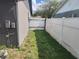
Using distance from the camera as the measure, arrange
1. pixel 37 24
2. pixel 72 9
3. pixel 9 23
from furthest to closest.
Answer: pixel 37 24, pixel 72 9, pixel 9 23

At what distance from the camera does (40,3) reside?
29.2m

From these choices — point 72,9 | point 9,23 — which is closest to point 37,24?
point 72,9

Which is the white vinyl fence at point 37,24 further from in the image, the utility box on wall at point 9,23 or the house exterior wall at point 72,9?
the utility box on wall at point 9,23

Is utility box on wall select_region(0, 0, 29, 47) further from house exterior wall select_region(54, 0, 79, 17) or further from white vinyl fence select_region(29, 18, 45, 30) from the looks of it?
white vinyl fence select_region(29, 18, 45, 30)

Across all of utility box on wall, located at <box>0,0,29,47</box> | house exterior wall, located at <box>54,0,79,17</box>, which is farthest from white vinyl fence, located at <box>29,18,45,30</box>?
utility box on wall, located at <box>0,0,29,47</box>

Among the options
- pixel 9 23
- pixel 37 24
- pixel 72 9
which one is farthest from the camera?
pixel 37 24

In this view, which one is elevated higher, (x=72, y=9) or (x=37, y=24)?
(x=72, y=9)

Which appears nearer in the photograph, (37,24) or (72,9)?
(72,9)

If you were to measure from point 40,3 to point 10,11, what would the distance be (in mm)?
23155

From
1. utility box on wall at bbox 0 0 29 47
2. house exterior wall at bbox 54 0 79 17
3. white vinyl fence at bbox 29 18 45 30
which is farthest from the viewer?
white vinyl fence at bbox 29 18 45 30

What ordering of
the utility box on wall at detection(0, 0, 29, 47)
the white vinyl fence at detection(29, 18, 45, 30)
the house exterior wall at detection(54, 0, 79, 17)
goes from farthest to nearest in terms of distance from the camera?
the white vinyl fence at detection(29, 18, 45, 30) → the house exterior wall at detection(54, 0, 79, 17) → the utility box on wall at detection(0, 0, 29, 47)

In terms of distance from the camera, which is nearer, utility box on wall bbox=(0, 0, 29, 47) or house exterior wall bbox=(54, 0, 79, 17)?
utility box on wall bbox=(0, 0, 29, 47)

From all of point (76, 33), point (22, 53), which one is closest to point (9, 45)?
point (22, 53)

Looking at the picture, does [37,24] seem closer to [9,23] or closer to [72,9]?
[72,9]
